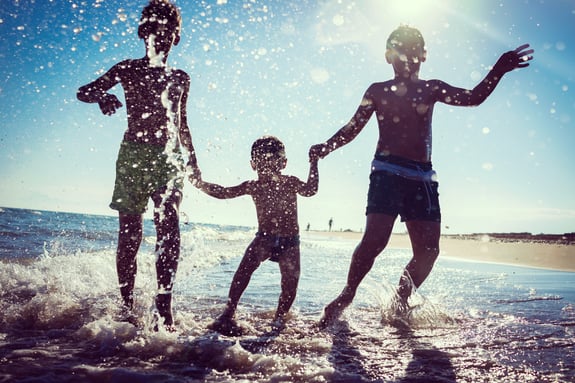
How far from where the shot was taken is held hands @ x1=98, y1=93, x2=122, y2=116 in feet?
8.90

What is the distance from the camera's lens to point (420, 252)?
321 cm

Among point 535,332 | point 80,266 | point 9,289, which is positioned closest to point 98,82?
point 9,289

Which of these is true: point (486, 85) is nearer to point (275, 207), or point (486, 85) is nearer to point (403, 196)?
point (403, 196)

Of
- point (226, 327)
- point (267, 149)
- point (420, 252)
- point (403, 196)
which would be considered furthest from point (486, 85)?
point (226, 327)

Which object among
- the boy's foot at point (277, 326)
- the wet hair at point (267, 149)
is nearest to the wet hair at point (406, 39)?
the wet hair at point (267, 149)

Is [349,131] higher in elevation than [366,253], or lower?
higher

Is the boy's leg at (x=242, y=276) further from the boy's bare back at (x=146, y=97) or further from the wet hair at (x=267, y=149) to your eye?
the boy's bare back at (x=146, y=97)

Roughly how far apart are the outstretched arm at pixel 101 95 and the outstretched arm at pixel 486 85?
236 centimetres

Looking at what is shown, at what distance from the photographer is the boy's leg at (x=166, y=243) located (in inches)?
103

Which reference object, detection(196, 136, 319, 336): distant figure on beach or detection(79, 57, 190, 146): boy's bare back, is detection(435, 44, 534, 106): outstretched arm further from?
detection(79, 57, 190, 146): boy's bare back

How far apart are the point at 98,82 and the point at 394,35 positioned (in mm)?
2214

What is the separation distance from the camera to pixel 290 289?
333cm

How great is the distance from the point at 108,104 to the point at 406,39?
2.22m

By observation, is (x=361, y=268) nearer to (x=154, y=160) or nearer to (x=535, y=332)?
(x=535, y=332)
